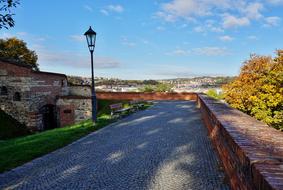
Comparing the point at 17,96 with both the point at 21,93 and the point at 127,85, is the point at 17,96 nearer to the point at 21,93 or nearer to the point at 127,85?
the point at 21,93

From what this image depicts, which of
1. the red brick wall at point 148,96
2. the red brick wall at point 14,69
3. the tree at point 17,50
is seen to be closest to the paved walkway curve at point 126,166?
the red brick wall at point 14,69

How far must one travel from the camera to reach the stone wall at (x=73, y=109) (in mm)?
22531

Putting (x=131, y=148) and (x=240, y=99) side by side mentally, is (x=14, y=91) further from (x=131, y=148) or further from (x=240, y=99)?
(x=240, y=99)

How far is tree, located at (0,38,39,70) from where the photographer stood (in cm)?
4116

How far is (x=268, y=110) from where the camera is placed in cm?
1898

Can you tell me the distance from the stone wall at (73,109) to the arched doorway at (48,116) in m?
0.73

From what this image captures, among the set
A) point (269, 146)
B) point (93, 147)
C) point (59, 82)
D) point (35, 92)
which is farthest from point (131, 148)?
point (59, 82)

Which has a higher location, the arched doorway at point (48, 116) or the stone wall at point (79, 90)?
the stone wall at point (79, 90)

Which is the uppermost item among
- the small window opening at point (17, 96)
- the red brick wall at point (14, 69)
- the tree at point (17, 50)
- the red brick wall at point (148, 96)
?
the tree at point (17, 50)

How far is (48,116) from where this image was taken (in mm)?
23484

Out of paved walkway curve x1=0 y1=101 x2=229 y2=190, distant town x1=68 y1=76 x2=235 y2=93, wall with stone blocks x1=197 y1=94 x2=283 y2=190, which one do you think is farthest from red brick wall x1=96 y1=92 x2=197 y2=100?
wall with stone blocks x1=197 y1=94 x2=283 y2=190

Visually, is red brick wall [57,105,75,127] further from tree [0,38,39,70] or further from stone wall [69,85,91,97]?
tree [0,38,39,70]

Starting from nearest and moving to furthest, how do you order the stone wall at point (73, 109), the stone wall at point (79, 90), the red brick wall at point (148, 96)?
the stone wall at point (73, 109)
the stone wall at point (79, 90)
the red brick wall at point (148, 96)

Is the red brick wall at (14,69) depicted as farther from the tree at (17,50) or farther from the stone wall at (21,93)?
the tree at (17,50)
